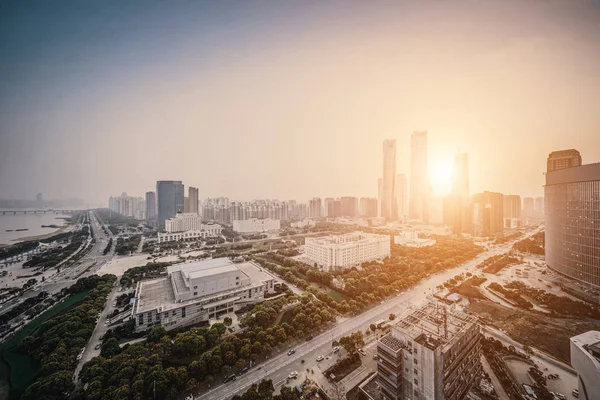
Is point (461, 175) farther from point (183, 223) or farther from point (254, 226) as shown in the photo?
point (183, 223)

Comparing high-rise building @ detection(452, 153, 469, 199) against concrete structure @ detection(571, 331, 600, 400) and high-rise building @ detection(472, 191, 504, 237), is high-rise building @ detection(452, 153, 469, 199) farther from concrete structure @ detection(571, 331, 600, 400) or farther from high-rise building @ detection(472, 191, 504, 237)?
concrete structure @ detection(571, 331, 600, 400)

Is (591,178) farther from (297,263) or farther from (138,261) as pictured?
(138,261)

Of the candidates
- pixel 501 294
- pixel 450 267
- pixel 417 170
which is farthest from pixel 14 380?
pixel 417 170

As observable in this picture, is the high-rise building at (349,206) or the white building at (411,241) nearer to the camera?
the white building at (411,241)

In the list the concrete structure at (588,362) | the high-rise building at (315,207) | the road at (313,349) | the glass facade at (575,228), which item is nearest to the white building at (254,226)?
the high-rise building at (315,207)

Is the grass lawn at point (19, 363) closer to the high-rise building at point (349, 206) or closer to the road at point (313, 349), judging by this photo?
the road at point (313, 349)
